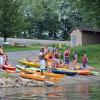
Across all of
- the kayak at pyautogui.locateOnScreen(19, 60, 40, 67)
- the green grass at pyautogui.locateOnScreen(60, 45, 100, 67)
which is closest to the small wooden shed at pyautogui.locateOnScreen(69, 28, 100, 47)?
the green grass at pyautogui.locateOnScreen(60, 45, 100, 67)

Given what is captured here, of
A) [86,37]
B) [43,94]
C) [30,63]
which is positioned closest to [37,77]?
[43,94]

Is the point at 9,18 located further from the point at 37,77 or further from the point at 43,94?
the point at 43,94

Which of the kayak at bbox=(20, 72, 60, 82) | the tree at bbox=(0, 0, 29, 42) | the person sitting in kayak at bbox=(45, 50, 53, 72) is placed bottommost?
the kayak at bbox=(20, 72, 60, 82)

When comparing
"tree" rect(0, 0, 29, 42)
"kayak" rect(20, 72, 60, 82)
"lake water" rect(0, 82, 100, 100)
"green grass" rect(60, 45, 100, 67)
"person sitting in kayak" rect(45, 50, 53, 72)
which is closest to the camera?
"lake water" rect(0, 82, 100, 100)

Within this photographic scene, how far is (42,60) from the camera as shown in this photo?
130 ft

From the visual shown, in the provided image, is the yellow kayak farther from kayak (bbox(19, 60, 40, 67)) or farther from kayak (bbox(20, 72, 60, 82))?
kayak (bbox(19, 60, 40, 67))

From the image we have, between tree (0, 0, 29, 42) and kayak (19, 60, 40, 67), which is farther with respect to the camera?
tree (0, 0, 29, 42)

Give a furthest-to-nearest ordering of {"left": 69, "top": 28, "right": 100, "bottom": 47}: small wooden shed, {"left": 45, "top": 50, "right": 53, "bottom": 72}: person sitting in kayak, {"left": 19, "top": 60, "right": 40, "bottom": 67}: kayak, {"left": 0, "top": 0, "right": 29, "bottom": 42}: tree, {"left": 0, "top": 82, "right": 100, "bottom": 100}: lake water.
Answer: {"left": 0, "top": 0, "right": 29, "bottom": 42}: tree < {"left": 69, "top": 28, "right": 100, "bottom": 47}: small wooden shed < {"left": 19, "top": 60, "right": 40, "bottom": 67}: kayak < {"left": 45, "top": 50, "right": 53, "bottom": 72}: person sitting in kayak < {"left": 0, "top": 82, "right": 100, "bottom": 100}: lake water

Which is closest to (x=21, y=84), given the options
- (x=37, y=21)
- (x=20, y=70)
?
(x=20, y=70)

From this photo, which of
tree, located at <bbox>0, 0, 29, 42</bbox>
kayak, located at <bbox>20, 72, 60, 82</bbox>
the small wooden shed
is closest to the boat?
kayak, located at <bbox>20, 72, 60, 82</bbox>

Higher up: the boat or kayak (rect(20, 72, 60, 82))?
the boat

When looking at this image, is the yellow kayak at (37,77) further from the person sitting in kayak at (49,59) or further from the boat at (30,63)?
the boat at (30,63)

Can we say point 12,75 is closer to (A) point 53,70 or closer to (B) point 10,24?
Answer: (A) point 53,70

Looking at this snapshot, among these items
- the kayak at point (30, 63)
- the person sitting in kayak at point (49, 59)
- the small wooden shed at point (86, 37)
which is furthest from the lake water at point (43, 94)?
the small wooden shed at point (86, 37)
